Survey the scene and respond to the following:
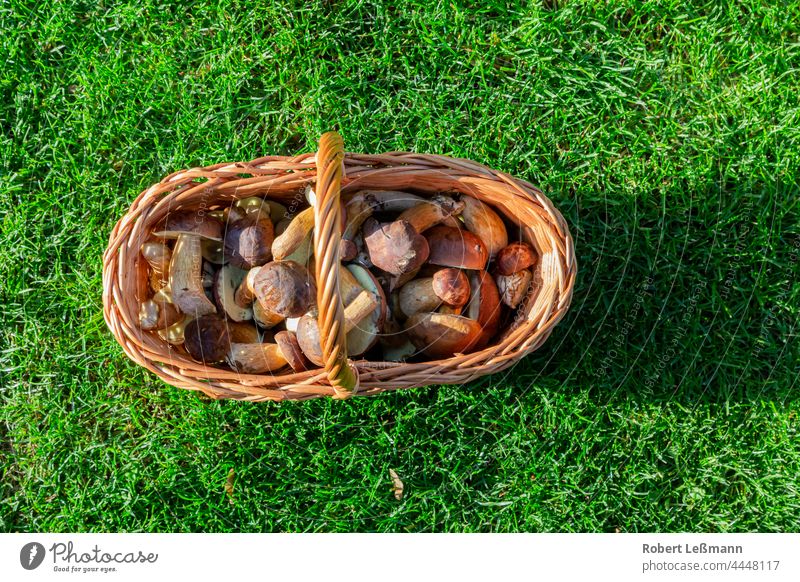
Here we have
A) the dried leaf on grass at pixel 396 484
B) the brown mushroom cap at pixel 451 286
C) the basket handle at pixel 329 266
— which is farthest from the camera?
the dried leaf on grass at pixel 396 484

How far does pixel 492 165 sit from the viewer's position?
2.90 metres

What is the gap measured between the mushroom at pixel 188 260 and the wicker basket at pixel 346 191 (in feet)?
0.20

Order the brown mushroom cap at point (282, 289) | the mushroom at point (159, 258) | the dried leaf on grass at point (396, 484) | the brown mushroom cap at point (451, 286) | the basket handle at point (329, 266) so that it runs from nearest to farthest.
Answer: the basket handle at point (329, 266), the brown mushroom cap at point (282, 289), the brown mushroom cap at point (451, 286), the mushroom at point (159, 258), the dried leaf on grass at point (396, 484)

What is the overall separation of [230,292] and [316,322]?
0.39 m

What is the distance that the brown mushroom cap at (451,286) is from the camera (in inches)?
88.1

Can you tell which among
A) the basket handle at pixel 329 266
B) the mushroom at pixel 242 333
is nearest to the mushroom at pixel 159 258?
the mushroom at pixel 242 333

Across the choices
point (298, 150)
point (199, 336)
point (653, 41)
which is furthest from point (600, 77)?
point (199, 336)

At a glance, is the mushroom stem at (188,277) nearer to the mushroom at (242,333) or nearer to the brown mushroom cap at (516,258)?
the mushroom at (242,333)

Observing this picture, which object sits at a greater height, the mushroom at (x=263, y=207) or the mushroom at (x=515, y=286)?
the mushroom at (x=263, y=207)

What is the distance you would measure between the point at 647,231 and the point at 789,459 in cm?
116

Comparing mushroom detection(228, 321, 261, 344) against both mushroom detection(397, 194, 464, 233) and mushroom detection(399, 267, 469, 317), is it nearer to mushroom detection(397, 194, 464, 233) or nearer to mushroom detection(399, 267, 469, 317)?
mushroom detection(399, 267, 469, 317)

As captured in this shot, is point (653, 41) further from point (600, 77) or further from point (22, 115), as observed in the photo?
point (22, 115)

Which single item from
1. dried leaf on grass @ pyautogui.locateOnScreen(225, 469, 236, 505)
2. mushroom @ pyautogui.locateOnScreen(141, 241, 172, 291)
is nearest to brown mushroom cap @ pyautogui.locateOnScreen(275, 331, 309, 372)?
mushroom @ pyautogui.locateOnScreen(141, 241, 172, 291)
